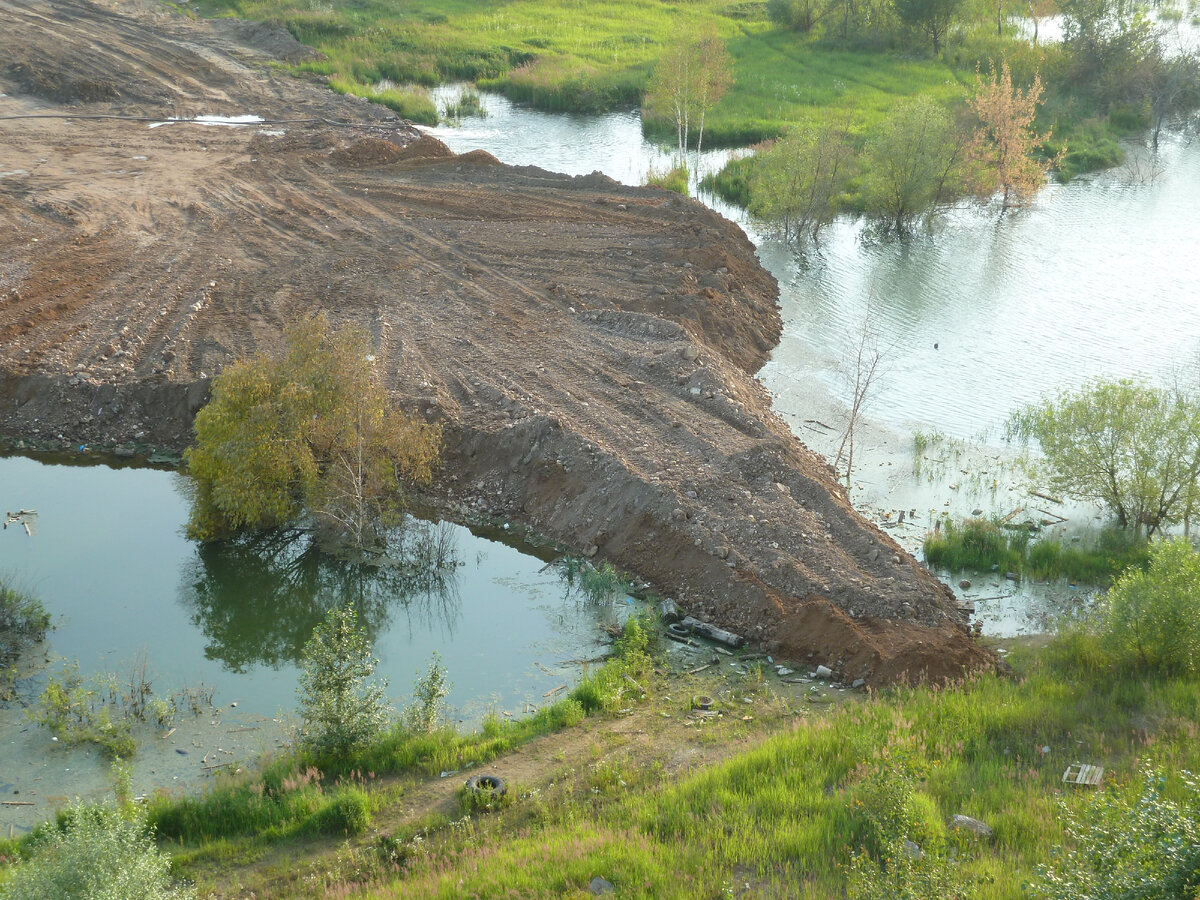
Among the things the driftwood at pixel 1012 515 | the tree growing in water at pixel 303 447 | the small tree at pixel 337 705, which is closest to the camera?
the small tree at pixel 337 705

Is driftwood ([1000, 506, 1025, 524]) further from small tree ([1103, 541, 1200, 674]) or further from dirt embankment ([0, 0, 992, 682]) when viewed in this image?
A: small tree ([1103, 541, 1200, 674])

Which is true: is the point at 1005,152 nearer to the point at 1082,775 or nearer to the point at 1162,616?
the point at 1162,616

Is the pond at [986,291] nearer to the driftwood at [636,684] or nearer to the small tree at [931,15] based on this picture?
the driftwood at [636,684]

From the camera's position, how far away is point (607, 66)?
167ft

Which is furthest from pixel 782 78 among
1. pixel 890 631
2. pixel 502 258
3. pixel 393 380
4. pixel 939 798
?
pixel 939 798

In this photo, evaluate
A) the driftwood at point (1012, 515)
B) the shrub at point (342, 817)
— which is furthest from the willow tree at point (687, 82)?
the shrub at point (342, 817)

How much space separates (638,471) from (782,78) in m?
37.9

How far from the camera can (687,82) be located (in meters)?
37.7

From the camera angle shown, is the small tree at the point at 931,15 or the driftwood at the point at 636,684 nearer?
the driftwood at the point at 636,684

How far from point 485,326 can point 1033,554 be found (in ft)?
41.7

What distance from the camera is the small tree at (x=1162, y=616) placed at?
12.3 metres

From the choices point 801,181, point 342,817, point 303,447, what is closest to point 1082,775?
point 342,817

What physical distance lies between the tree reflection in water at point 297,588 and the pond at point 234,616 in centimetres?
3

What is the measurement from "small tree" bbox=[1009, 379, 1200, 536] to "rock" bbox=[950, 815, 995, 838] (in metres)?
9.17
